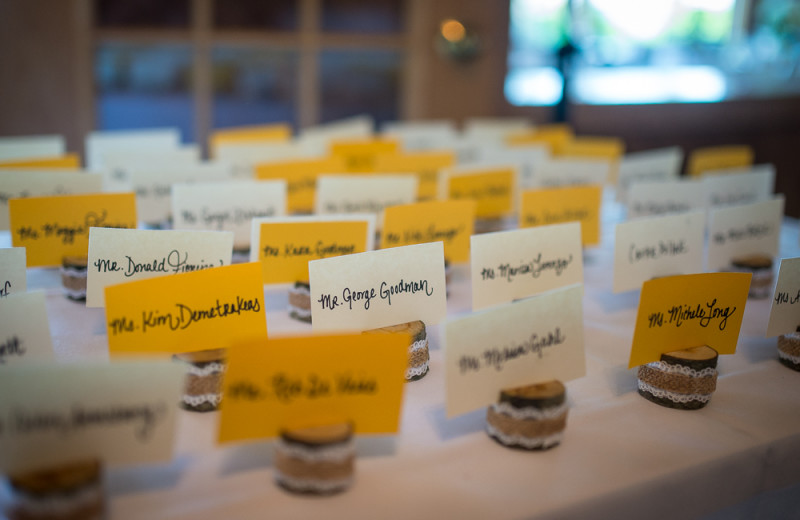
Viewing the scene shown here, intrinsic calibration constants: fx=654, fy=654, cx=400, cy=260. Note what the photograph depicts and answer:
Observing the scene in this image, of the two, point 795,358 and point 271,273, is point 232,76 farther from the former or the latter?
point 795,358

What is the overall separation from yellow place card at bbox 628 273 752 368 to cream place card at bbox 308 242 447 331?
1.01ft

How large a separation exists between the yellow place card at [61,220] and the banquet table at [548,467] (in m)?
0.29

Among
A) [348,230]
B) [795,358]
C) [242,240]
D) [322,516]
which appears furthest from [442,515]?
[242,240]

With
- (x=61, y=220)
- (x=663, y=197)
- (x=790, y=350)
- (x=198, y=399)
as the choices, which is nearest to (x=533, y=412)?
(x=198, y=399)

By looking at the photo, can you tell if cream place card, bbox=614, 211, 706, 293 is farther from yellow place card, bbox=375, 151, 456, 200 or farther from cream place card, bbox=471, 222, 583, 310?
yellow place card, bbox=375, 151, 456, 200

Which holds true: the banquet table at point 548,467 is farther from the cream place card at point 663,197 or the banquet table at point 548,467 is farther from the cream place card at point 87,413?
the cream place card at point 663,197

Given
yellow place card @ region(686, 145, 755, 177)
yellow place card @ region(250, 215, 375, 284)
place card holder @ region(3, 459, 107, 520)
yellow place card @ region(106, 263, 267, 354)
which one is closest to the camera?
place card holder @ region(3, 459, 107, 520)

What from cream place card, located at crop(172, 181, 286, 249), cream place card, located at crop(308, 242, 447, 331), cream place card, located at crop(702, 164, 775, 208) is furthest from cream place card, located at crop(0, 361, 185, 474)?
cream place card, located at crop(702, 164, 775, 208)

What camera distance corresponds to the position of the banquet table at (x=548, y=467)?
0.73m

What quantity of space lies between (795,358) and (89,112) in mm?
3896

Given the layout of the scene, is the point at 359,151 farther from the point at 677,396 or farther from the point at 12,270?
the point at 677,396

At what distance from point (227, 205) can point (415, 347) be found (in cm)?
69

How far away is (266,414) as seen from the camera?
30.0 inches

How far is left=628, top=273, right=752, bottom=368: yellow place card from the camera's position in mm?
963
